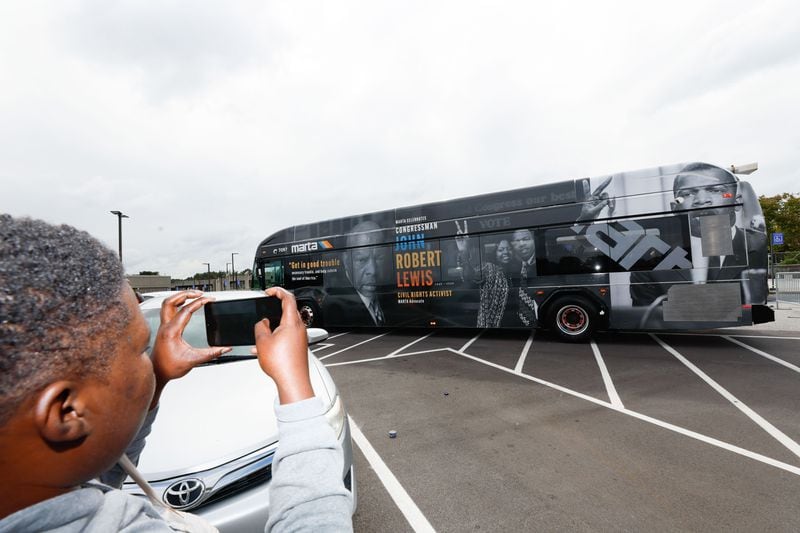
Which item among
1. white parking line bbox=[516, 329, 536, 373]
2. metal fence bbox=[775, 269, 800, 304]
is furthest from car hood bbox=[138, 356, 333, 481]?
metal fence bbox=[775, 269, 800, 304]

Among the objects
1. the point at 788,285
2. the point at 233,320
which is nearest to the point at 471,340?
the point at 233,320

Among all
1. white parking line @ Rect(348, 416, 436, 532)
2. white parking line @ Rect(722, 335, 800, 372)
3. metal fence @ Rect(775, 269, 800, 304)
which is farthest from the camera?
metal fence @ Rect(775, 269, 800, 304)

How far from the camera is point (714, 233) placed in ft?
21.1

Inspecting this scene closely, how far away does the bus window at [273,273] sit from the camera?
432 inches

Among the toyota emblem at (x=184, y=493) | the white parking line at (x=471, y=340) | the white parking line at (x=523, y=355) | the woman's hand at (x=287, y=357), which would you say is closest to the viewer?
the woman's hand at (x=287, y=357)

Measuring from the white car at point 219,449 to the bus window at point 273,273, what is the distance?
8658 millimetres

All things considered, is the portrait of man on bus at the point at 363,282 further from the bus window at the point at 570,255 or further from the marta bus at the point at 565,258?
the bus window at the point at 570,255

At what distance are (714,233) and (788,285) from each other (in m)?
12.2

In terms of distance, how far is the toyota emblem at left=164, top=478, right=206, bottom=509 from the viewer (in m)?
1.78

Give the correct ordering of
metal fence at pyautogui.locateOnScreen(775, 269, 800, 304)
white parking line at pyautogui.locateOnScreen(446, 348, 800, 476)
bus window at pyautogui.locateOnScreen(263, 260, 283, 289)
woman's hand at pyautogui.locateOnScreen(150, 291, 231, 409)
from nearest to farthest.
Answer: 1. woman's hand at pyautogui.locateOnScreen(150, 291, 231, 409)
2. white parking line at pyautogui.locateOnScreen(446, 348, 800, 476)
3. bus window at pyautogui.locateOnScreen(263, 260, 283, 289)
4. metal fence at pyautogui.locateOnScreen(775, 269, 800, 304)

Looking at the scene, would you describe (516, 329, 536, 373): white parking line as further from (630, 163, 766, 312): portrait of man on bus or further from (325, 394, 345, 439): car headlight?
(325, 394, 345, 439): car headlight

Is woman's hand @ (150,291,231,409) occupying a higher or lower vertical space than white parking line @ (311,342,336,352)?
higher

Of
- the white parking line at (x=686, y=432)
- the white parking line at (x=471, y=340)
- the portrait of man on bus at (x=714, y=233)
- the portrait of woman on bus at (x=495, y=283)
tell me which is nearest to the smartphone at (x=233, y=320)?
the white parking line at (x=686, y=432)

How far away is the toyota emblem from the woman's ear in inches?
64.0
